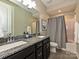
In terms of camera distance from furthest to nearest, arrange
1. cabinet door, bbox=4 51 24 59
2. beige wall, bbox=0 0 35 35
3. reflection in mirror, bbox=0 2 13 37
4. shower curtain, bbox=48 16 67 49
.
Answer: shower curtain, bbox=48 16 67 49, beige wall, bbox=0 0 35 35, reflection in mirror, bbox=0 2 13 37, cabinet door, bbox=4 51 24 59

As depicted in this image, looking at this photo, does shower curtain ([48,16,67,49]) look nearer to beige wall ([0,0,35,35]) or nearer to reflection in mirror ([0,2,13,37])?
beige wall ([0,0,35,35])

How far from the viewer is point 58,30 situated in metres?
4.38

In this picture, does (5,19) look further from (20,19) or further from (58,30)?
(58,30)

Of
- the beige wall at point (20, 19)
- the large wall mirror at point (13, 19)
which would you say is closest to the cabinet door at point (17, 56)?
the large wall mirror at point (13, 19)

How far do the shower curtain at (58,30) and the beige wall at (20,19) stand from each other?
1.96 m

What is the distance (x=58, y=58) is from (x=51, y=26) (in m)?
2.01

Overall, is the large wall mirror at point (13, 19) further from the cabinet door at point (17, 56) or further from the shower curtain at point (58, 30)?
the shower curtain at point (58, 30)

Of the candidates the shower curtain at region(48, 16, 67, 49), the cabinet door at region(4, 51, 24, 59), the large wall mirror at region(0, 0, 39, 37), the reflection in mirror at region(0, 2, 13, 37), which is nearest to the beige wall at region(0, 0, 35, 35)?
the large wall mirror at region(0, 0, 39, 37)

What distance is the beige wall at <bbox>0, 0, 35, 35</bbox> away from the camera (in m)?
2.24

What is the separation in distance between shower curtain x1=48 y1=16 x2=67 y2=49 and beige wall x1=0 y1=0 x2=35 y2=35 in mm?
1956

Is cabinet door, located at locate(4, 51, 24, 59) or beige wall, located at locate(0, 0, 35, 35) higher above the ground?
beige wall, located at locate(0, 0, 35, 35)

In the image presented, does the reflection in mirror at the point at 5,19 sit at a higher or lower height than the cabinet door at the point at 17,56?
higher

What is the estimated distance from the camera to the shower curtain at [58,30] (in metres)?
4.24

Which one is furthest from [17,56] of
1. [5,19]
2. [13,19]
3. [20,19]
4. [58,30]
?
[58,30]
